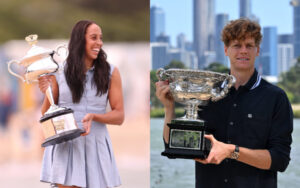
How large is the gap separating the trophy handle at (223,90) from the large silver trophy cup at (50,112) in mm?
528

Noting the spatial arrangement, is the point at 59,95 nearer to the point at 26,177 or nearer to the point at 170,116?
the point at 170,116

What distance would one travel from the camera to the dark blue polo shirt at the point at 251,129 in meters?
1.34

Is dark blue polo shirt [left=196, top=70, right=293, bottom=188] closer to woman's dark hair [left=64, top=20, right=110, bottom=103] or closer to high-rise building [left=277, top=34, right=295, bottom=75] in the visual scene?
woman's dark hair [left=64, top=20, right=110, bottom=103]

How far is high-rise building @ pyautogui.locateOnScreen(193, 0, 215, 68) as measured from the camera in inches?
155

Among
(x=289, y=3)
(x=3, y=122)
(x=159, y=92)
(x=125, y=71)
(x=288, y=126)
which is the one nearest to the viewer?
(x=288, y=126)

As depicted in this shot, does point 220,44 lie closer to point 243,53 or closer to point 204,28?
point 204,28

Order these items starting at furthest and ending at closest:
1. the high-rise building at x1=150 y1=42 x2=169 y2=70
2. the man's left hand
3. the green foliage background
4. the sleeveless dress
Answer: the green foliage background, the high-rise building at x1=150 y1=42 x2=169 y2=70, the sleeveless dress, the man's left hand

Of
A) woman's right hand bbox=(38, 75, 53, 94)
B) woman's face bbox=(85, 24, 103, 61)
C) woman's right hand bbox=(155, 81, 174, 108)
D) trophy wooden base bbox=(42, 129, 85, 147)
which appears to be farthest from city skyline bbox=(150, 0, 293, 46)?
woman's right hand bbox=(155, 81, 174, 108)

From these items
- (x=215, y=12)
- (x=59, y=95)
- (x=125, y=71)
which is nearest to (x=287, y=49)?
(x=215, y=12)

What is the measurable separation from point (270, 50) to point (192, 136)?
2762mm

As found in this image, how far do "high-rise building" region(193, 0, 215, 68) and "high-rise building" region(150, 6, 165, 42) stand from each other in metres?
0.27

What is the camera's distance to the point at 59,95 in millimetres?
1818

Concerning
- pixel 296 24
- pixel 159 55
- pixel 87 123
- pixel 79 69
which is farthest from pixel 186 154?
pixel 296 24

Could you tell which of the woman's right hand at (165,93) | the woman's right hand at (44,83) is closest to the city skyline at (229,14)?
the woman's right hand at (44,83)
